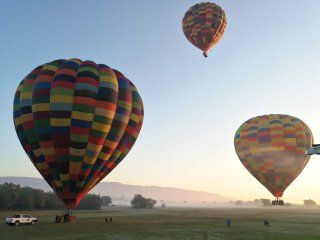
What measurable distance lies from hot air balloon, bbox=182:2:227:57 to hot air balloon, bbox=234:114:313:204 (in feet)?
54.5

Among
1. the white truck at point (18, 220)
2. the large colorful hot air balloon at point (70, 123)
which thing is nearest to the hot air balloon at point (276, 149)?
the large colorful hot air balloon at point (70, 123)

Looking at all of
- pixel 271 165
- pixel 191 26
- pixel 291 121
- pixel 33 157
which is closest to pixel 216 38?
pixel 191 26

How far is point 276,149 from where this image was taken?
51844mm

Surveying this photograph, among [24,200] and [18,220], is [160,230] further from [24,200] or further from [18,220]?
[24,200]

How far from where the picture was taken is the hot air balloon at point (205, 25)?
5988 cm

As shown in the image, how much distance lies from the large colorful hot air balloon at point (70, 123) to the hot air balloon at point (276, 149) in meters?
25.7

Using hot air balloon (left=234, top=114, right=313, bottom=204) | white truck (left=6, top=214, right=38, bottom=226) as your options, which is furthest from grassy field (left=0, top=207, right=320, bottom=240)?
hot air balloon (left=234, top=114, right=313, bottom=204)

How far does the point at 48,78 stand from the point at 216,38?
35386mm

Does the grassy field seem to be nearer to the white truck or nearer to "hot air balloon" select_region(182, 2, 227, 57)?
the white truck

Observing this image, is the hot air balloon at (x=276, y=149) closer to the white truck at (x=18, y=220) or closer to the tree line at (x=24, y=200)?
the white truck at (x=18, y=220)

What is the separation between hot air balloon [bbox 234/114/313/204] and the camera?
50631 millimetres

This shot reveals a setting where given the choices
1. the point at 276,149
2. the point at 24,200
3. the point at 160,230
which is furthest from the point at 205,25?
the point at 24,200

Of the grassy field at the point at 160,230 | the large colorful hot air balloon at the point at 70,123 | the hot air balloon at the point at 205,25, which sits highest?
the hot air balloon at the point at 205,25

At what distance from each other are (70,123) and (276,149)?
108 feet
